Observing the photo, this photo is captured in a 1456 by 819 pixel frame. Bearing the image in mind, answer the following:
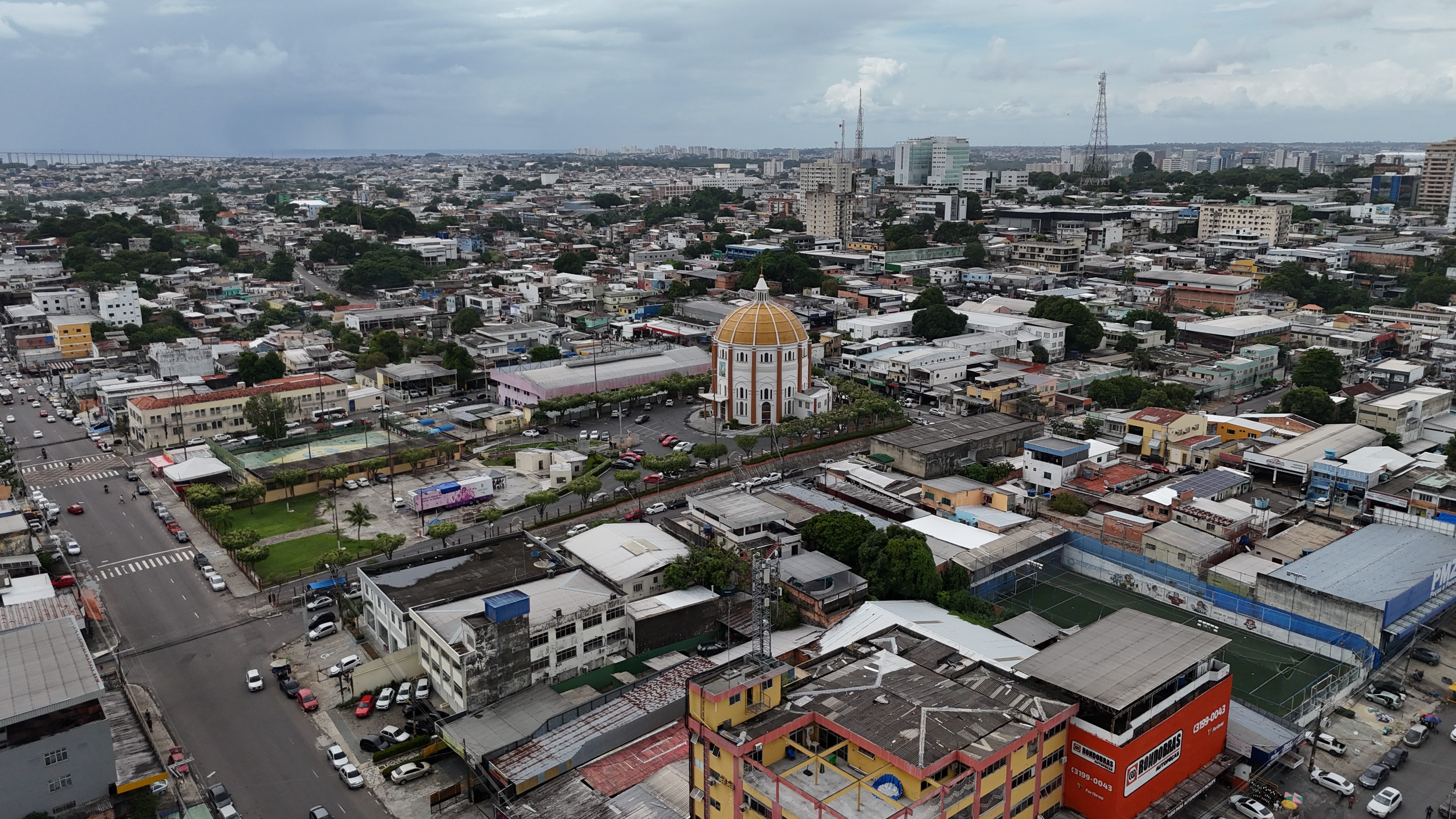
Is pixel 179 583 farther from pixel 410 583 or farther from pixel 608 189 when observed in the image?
Answer: pixel 608 189

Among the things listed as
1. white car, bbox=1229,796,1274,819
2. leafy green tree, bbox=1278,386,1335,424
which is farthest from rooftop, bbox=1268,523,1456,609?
leafy green tree, bbox=1278,386,1335,424

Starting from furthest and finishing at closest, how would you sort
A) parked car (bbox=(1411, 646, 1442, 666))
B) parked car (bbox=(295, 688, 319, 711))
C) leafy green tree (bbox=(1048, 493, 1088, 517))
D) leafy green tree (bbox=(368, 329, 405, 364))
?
leafy green tree (bbox=(368, 329, 405, 364)) → leafy green tree (bbox=(1048, 493, 1088, 517)) → parked car (bbox=(1411, 646, 1442, 666)) → parked car (bbox=(295, 688, 319, 711))

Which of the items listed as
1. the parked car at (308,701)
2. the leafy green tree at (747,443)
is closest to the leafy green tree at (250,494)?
the parked car at (308,701)

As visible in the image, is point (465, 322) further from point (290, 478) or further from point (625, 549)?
point (625, 549)

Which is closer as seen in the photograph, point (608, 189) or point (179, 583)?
point (179, 583)

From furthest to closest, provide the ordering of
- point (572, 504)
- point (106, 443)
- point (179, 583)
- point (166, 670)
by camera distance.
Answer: point (106, 443)
point (572, 504)
point (179, 583)
point (166, 670)

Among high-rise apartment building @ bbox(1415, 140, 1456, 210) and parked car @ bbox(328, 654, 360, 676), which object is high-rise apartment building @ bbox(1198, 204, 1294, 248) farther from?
parked car @ bbox(328, 654, 360, 676)

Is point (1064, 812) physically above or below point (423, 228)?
below

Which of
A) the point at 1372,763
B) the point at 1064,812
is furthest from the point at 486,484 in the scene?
the point at 1372,763
